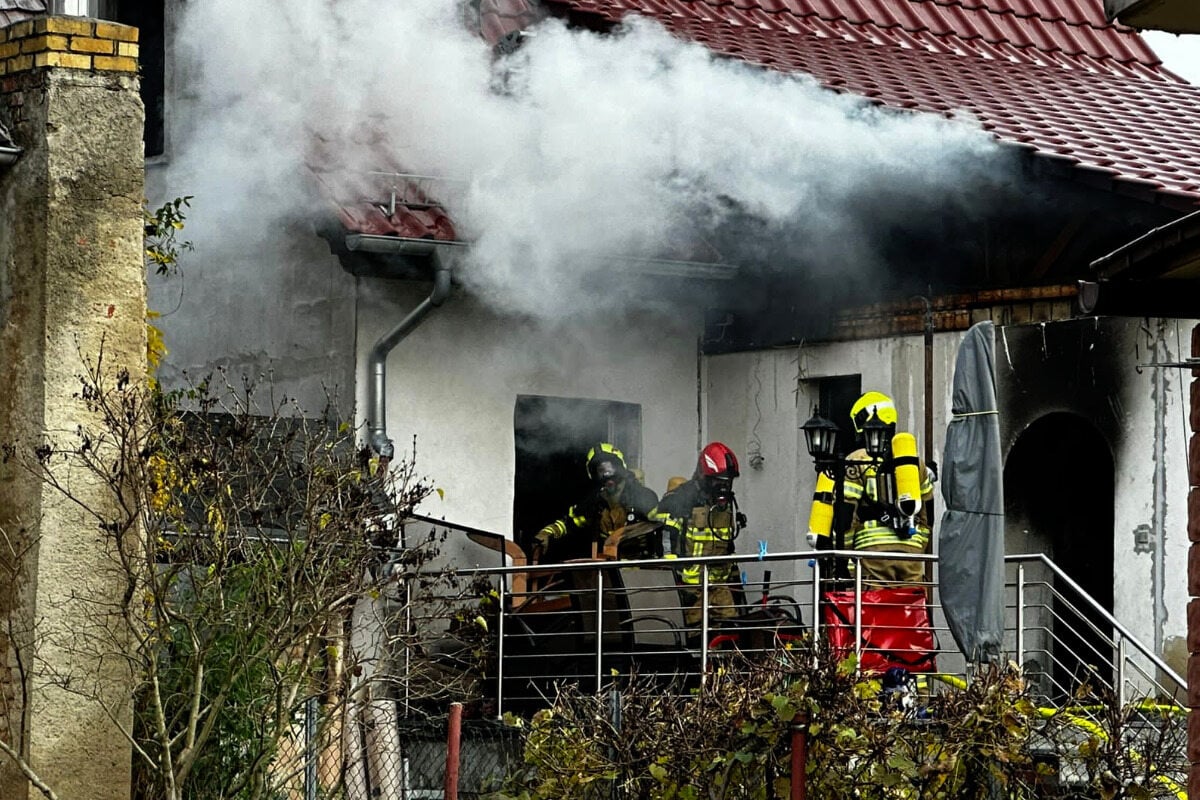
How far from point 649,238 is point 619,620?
3.17 metres

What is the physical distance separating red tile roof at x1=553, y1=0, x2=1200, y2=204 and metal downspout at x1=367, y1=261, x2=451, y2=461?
8.91 feet

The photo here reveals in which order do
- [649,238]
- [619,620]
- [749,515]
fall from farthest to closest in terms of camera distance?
1. [749,515]
2. [649,238]
3. [619,620]

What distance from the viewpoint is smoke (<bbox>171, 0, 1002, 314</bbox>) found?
13414mm

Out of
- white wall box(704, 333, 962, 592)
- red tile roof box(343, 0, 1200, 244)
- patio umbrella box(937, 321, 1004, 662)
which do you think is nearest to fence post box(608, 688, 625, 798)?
patio umbrella box(937, 321, 1004, 662)

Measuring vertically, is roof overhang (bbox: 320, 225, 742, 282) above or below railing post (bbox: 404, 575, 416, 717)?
above

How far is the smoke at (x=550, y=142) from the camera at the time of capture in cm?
1341

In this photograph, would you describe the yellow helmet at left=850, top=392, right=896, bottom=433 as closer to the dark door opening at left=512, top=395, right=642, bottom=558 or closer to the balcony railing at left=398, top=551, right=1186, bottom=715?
the balcony railing at left=398, top=551, right=1186, bottom=715

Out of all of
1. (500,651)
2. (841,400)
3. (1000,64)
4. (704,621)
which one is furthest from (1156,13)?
(1000,64)

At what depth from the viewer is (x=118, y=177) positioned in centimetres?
870

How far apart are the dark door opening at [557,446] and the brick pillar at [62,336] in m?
5.94

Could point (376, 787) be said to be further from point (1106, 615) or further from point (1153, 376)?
point (1153, 376)

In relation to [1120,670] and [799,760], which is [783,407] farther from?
[799,760]

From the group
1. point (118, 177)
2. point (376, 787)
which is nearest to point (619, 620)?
point (376, 787)

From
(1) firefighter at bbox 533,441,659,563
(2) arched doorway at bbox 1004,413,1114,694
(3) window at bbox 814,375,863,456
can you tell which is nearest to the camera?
(2) arched doorway at bbox 1004,413,1114,694
